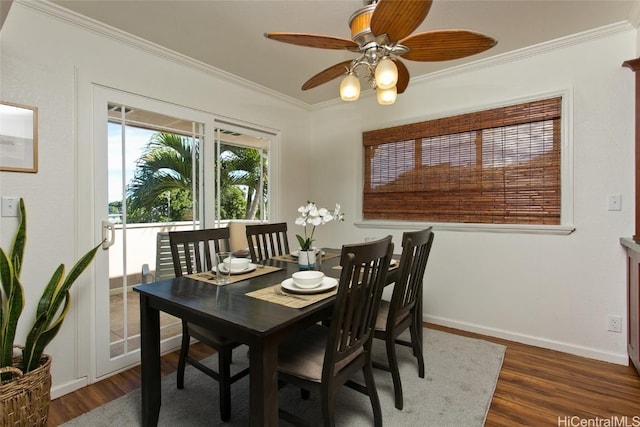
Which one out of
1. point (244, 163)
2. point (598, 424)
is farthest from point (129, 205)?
point (598, 424)

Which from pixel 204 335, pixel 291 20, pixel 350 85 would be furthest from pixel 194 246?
pixel 291 20

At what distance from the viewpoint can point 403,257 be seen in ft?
5.73

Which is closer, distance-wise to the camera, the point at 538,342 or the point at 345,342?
the point at 345,342

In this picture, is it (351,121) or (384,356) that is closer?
(384,356)

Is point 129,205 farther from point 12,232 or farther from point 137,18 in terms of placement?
point 137,18

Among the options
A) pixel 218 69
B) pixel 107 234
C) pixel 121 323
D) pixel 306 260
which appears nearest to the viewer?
pixel 306 260

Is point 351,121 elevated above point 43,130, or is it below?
above

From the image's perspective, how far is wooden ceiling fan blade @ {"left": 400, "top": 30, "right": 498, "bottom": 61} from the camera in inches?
55.9

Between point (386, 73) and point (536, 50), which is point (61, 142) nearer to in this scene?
point (386, 73)

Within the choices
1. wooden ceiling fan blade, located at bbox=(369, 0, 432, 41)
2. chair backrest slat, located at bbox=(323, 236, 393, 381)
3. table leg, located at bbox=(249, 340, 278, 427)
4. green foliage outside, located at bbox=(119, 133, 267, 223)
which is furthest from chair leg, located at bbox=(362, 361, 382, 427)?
green foliage outside, located at bbox=(119, 133, 267, 223)

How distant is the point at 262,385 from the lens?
3.71 feet

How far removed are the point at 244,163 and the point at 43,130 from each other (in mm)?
1673

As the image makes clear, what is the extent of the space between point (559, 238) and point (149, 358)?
291 cm

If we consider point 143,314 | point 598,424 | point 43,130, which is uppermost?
point 43,130
